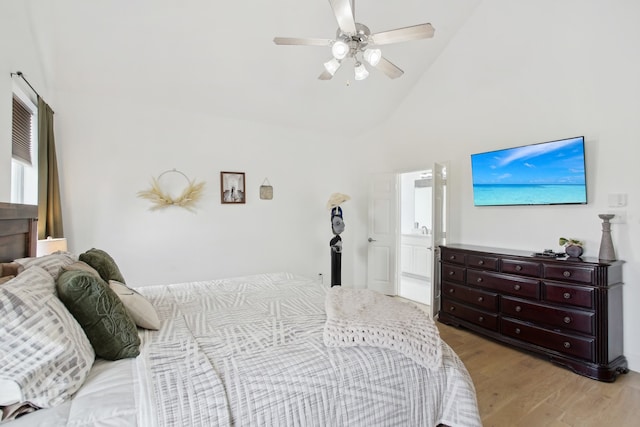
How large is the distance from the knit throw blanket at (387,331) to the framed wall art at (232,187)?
2719 mm

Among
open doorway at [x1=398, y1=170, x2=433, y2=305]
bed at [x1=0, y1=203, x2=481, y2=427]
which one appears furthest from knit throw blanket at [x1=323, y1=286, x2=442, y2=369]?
open doorway at [x1=398, y1=170, x2=433, y2=305]

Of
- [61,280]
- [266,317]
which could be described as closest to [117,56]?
[61,280]

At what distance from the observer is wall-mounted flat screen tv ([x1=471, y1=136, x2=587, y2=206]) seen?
9.20 ft

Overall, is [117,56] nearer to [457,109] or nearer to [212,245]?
[212,245]

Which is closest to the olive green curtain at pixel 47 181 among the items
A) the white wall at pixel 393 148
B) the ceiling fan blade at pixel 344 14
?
the white wall at pixel 393 148

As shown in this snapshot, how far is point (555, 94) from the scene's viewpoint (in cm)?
300

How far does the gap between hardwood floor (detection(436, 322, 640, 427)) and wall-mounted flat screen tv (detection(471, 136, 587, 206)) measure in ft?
4.81

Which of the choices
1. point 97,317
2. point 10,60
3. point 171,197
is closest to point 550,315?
point 97,317

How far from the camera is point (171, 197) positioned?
147 inches

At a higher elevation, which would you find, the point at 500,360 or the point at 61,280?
the point at 61,280

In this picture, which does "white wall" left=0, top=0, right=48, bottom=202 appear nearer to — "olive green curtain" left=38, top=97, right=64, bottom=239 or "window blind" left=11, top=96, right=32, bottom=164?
"window blind" left=11, top=96, right=32, bottom=164

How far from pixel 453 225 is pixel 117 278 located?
353 centimetres

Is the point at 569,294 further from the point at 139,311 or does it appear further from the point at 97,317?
the point at 97,317

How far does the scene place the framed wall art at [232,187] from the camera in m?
4.05
